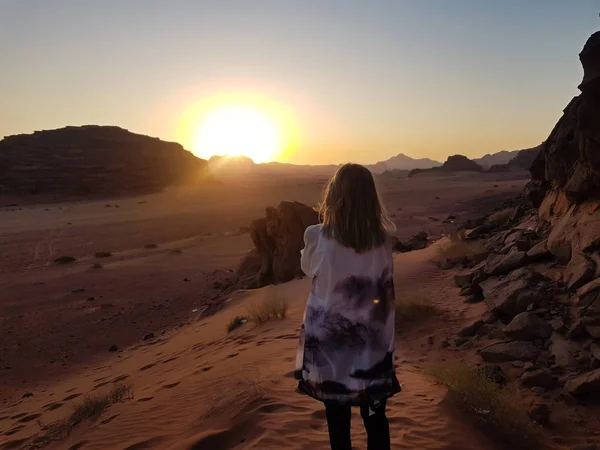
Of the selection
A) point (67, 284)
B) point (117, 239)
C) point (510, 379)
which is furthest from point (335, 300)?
point (117, 239)

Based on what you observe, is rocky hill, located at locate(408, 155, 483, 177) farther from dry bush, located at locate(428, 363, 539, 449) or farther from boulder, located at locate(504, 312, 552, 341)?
dry bush, located at locate(428, 363, 539, 449)

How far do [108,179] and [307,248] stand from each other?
193 feet

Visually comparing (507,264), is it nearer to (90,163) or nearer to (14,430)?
(14,430)

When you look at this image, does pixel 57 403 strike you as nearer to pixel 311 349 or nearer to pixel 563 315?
pixel 311 349

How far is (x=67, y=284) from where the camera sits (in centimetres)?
1622

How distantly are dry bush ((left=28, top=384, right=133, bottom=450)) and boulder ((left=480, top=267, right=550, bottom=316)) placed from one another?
5289 mm

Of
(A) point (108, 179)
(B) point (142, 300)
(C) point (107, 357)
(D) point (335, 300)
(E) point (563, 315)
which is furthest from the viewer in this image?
(A) point (108, 179)

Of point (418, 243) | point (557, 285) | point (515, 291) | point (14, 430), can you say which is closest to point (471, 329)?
point (515, 291)

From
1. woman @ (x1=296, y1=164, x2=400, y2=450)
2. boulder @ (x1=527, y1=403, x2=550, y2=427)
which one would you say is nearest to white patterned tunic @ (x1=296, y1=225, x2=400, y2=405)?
woman @ (x1=296, y1=164, x2=400, y2=450)

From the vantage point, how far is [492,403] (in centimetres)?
466

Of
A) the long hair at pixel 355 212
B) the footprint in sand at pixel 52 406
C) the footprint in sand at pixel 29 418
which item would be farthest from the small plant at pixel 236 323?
the long hair at pixel 355 212

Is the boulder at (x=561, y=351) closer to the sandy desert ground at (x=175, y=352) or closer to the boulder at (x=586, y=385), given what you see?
the boulder at (x=586, y=385)

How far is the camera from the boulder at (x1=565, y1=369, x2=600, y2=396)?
16.1ft

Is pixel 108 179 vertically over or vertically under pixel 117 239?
over
